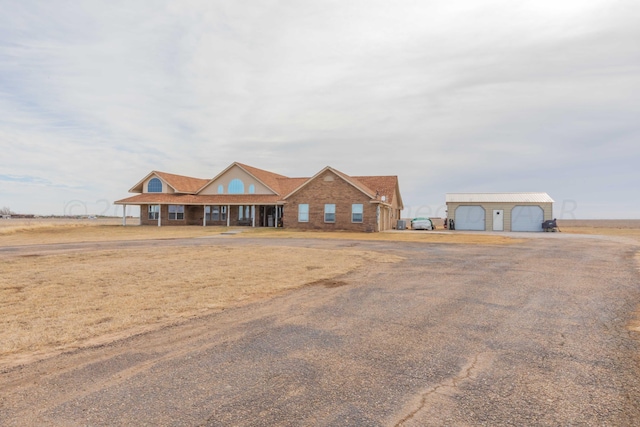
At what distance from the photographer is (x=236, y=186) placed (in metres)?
41.2

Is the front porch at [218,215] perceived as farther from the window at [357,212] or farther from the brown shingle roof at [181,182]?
the window at [357,212]

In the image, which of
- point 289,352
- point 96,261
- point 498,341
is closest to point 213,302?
point 289,352

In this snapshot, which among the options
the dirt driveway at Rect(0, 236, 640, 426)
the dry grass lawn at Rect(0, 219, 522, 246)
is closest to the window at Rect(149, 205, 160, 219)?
the dry grass lawn at Rect(0, 219, 522, 246)

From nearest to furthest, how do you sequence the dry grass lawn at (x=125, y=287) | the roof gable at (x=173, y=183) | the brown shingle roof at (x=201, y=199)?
1. the dry grass lawn at (x=125, y=287)
2. the brown shingle roof at (x=201, y=199)
3. the roof gable at (x=173, y=183)

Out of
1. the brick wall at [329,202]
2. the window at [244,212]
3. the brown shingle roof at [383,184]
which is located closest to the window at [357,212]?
the brick wall at [329,202]

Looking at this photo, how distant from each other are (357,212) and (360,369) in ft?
96.9

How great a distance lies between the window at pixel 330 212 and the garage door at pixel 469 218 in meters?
16.0

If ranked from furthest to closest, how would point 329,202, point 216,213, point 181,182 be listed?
point 181,182, point 216,213, point 329,202

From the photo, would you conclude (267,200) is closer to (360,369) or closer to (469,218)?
(469,218)

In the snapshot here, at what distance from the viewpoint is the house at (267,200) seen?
112 ft

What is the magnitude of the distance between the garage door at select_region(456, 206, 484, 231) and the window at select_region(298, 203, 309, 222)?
17.8 m

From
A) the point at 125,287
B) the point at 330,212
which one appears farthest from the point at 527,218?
the point at 125,287

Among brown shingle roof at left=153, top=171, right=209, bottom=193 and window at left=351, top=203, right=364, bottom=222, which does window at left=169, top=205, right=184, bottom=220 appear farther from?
window at left=351, top=203, right=364, bottom=222

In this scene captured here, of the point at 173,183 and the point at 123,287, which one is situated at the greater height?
the point at 173,183
